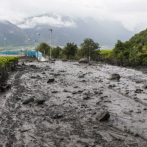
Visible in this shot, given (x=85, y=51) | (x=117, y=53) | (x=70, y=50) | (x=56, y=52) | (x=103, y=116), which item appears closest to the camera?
(x=103, y=116)

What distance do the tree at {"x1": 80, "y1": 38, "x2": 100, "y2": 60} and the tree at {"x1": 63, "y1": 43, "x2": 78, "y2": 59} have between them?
7553 millimetres

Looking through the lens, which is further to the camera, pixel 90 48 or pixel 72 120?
pixel 90 48

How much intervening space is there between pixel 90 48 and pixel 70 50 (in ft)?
38.8

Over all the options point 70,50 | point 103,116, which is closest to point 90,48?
point 70,50

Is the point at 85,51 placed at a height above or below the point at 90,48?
below

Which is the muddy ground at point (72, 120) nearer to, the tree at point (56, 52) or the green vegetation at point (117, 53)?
the green vegetation at point (117, 53)

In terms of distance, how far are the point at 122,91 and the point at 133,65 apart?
134 ft

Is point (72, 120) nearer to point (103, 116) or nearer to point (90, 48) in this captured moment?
point (103, 116)

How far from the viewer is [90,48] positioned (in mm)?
83500

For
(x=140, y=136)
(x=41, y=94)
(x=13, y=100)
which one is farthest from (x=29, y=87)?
(x=140, y=136)

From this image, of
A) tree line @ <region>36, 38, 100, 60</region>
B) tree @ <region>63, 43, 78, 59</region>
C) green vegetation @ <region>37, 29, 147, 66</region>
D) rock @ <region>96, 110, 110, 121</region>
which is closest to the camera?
rock @ <region>96, 110, 110, 121</region>

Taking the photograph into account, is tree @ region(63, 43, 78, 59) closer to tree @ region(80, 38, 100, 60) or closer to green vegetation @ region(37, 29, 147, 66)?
green vegetation @ region(37, 29, 147, 66)

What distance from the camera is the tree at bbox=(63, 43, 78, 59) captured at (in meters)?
90.8

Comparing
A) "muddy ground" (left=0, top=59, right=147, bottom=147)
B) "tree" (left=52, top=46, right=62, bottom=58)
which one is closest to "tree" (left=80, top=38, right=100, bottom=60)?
"tree" (left=52, top=46, right=62, bottom=58)
